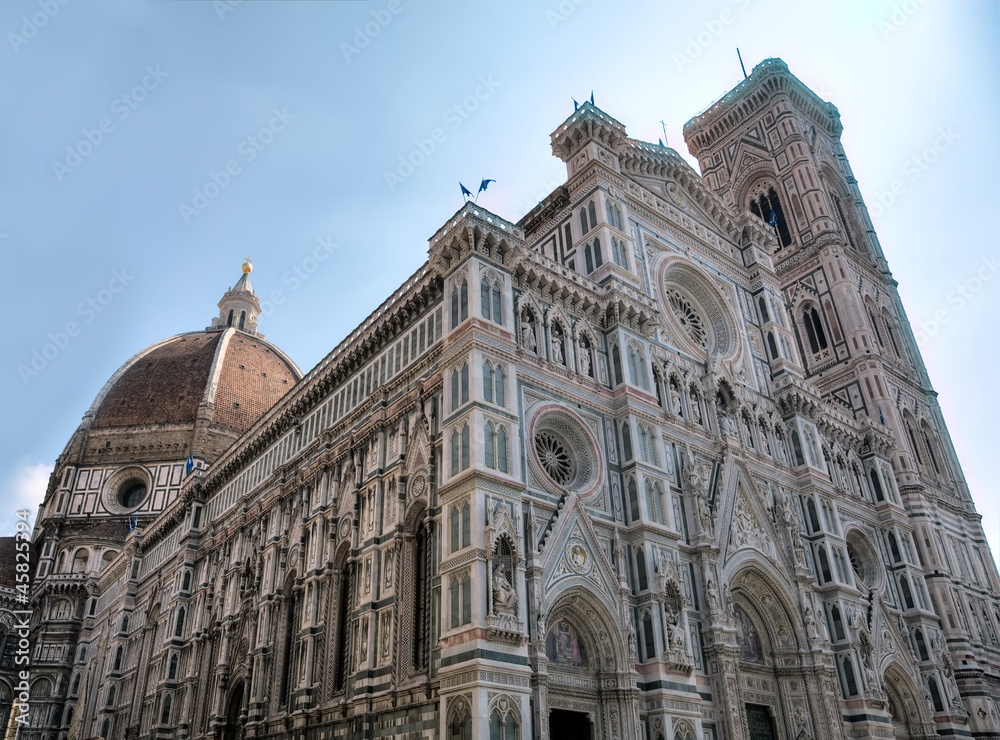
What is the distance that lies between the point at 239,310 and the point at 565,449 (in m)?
73.8

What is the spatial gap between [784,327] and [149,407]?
187ft

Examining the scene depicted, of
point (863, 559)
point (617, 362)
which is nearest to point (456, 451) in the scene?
point (617, 362)

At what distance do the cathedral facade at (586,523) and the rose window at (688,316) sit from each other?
15cm

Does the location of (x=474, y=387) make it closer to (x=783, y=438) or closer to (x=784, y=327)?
(x=783, y=438)

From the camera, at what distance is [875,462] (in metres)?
37.8

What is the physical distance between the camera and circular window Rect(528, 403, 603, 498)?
24.3 metres

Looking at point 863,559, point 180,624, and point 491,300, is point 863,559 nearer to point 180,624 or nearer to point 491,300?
point 491,300

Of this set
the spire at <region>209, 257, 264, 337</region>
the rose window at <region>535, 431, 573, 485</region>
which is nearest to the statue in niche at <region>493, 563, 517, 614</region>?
the rose window at <region>535, 431, 573, 485</region>

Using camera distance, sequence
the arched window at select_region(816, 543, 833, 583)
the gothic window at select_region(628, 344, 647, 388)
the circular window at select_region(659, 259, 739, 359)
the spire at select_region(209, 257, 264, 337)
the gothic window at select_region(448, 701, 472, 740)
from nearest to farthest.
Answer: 1. the gothic window at select_region(448, 701, 472, 740)
2. the gothic window at select_region(628, 344, 647, 388)
3. the arched window at select_region(816, 543, 833, 583)
4. the circular window at select_region(659, 259, 739, 359)
5. the spire at select_region(209, 257, 264, 337)

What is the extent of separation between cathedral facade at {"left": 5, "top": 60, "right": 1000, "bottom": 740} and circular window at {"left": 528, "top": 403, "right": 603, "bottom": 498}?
0.10 metres

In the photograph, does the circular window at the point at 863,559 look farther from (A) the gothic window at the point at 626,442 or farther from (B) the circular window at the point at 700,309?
(A) the gothic window at the point at 626,442

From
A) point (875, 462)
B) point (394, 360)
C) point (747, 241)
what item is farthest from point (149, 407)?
point (875, 462)

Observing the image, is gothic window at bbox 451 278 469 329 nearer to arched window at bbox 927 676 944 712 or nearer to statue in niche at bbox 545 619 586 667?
statue in niche at bbox 545 619 586 667

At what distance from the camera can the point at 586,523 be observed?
76.1 feet
